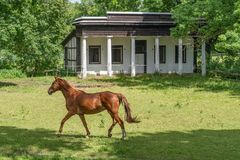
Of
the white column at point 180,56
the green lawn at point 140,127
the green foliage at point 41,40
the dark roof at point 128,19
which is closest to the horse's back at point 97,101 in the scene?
the green lawn at point 140,127

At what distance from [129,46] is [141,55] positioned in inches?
56.1

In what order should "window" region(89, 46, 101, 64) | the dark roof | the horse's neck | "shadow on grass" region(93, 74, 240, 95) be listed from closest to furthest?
the horse's neck, "shadow on grass" region(93, 74, 240, 95), the dark roof, "window" region(89, 46, 101, 64)

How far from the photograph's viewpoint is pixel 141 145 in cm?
1328

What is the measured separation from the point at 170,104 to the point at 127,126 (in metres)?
6.91

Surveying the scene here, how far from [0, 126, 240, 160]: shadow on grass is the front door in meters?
28.1

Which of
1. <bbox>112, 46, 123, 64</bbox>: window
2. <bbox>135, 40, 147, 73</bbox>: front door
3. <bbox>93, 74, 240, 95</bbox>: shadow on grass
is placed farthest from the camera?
<bbox>135, 40, 147, 73</bbox>: front door

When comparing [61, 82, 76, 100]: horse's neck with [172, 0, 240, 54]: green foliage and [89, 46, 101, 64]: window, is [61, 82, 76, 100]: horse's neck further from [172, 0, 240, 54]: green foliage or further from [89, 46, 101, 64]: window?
[89, 46, 101, 64]: window

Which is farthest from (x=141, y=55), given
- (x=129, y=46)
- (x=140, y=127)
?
(x=140, y=127)

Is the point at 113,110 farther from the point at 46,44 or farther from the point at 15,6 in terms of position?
the point at 46,44

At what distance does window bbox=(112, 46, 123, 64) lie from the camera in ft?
142

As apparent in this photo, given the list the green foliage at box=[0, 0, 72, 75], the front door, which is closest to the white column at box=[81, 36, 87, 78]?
the green foliage at box=[0, 0, 72, 75]

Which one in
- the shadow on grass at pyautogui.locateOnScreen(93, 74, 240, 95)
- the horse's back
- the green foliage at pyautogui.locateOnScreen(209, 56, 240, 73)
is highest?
the green foliage at pyautogui.locateOnScreen(209, 56, 240, 73)

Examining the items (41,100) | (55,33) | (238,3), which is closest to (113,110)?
(41,100)

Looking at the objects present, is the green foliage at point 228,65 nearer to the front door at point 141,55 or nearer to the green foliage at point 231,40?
the front door at point 141,55
